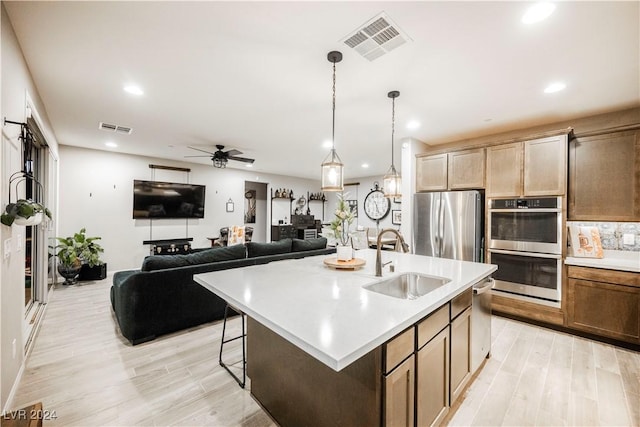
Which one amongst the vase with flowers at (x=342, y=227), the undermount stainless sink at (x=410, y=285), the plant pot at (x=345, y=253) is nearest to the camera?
the undermount stainless sink at (x=410, y=285)

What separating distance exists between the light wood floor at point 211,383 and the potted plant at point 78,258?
2.15 metres

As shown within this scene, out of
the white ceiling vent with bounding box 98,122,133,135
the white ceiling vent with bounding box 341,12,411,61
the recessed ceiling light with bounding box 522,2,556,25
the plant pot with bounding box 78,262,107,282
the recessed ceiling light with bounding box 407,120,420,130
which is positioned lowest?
the plant pot with bounding box 78,262,107,282

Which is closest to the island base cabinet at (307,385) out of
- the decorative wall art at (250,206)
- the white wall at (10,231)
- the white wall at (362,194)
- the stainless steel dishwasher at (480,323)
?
the stainless steel dishwasher at (480,323)

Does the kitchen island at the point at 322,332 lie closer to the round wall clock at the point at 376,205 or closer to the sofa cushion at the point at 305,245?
the sofa cushion at the point at 305,245

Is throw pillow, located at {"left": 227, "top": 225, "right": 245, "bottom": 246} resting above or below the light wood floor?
above

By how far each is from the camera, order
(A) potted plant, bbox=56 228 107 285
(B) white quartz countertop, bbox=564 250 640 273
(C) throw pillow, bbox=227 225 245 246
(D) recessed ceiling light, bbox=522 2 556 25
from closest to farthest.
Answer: (D) recessed ceiling light, bbox=522 2 556 25 → (B) white quartz countertop, bbox=564 250 640 273 → (A) potted plant, bbox=56 228 107 285 → (C) throw pillow, bbox=227 225 245 246

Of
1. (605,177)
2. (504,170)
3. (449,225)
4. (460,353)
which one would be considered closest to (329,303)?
(460,353)

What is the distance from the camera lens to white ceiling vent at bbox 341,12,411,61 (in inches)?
72.7

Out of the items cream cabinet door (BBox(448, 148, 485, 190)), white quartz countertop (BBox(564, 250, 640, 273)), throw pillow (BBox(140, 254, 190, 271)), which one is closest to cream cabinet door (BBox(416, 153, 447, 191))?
cream cabinet door (BBox(448, 148, 485, 190))

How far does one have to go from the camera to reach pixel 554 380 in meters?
2.28

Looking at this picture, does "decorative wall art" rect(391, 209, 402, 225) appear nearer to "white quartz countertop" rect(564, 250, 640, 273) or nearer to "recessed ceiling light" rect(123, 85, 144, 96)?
"white quartz countertop" rect(564, 250, 640, 273)

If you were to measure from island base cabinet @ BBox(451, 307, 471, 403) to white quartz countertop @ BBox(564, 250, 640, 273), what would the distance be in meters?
2.02

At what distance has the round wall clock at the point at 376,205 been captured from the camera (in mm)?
8675

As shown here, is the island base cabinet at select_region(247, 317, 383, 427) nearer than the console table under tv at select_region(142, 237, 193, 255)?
Yes
